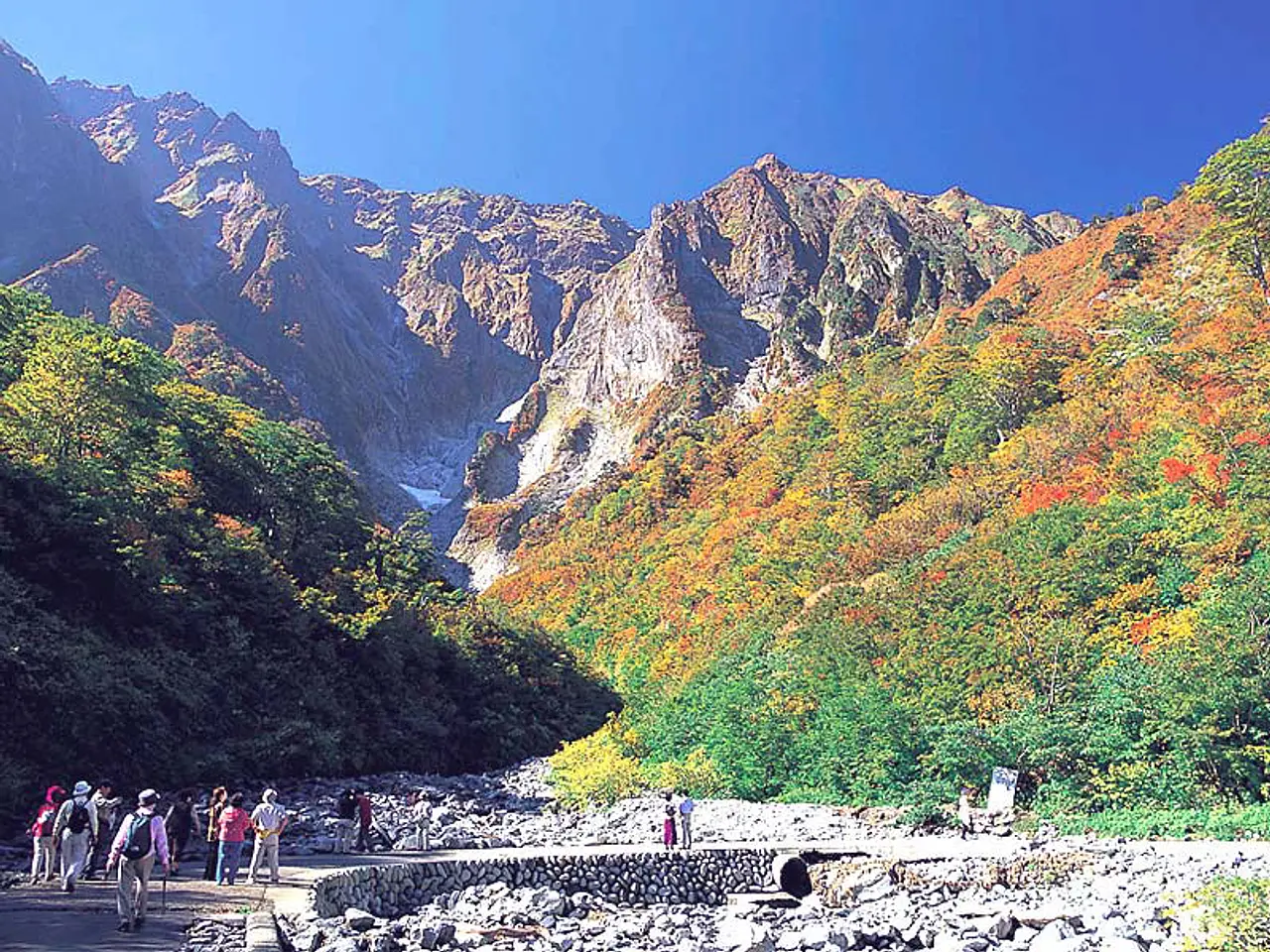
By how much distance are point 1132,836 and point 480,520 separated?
86.1 metres

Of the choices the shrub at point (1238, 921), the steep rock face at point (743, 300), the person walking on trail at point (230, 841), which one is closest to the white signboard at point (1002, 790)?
the shrub at point (1238, 921)

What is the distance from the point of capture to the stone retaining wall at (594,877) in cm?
1420

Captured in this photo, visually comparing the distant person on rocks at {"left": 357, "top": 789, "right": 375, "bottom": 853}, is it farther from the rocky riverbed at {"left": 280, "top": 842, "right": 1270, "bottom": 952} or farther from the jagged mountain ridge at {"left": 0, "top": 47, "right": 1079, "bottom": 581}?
the jagged mountain ridge at {"left": 0, "top": 47, "right": 1079, "bottom": 581}

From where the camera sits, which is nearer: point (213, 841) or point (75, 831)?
point (75, 831)

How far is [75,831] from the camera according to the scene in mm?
11453

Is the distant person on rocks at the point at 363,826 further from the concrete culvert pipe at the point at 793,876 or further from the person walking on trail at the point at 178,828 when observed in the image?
the concrete culvert pipe at the point at 793,876

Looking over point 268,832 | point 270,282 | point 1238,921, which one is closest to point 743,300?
point 270,282

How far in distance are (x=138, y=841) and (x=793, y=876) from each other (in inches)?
453

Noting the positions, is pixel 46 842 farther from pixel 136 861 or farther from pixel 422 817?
pixel 422 817

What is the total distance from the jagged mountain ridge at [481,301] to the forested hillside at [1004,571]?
32671 millimetres

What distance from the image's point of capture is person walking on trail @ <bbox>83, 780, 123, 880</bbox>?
1218cm

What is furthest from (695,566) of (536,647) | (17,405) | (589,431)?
(589,431)

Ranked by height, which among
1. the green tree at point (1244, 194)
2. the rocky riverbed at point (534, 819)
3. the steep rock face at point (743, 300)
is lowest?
the rocky riverbed at point (534, 819)

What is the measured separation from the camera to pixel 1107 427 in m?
34.3
